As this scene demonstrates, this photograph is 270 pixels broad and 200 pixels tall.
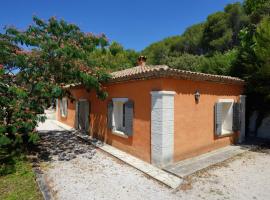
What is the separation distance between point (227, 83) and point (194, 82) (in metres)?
2.72

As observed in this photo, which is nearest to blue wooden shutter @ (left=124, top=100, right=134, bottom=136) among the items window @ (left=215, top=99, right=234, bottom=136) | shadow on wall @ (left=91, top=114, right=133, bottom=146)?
shadow on wall @ (left=91, top=114, right=133, bottom=146)

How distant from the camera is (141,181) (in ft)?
21.8

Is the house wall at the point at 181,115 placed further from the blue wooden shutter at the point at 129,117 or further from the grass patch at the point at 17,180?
the grass patch at the point at 17,180

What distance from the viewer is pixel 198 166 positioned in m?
7.75

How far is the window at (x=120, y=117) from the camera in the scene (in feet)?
30.2

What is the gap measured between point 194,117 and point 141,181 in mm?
3542

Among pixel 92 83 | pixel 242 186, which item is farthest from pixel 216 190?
pixel 92 83

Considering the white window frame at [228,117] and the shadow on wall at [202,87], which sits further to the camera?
the white window frame at [228,117]

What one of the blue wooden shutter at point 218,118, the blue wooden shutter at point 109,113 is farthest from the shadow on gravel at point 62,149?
the blue wooden shutter at point 218,118

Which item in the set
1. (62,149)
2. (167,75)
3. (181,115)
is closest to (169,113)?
(181,115)

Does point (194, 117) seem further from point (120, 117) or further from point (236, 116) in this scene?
point (120, 117)

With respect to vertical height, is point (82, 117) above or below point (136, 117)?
below

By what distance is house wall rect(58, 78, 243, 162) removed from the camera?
8.10 meters

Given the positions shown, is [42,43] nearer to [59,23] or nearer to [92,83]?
[59,23]
